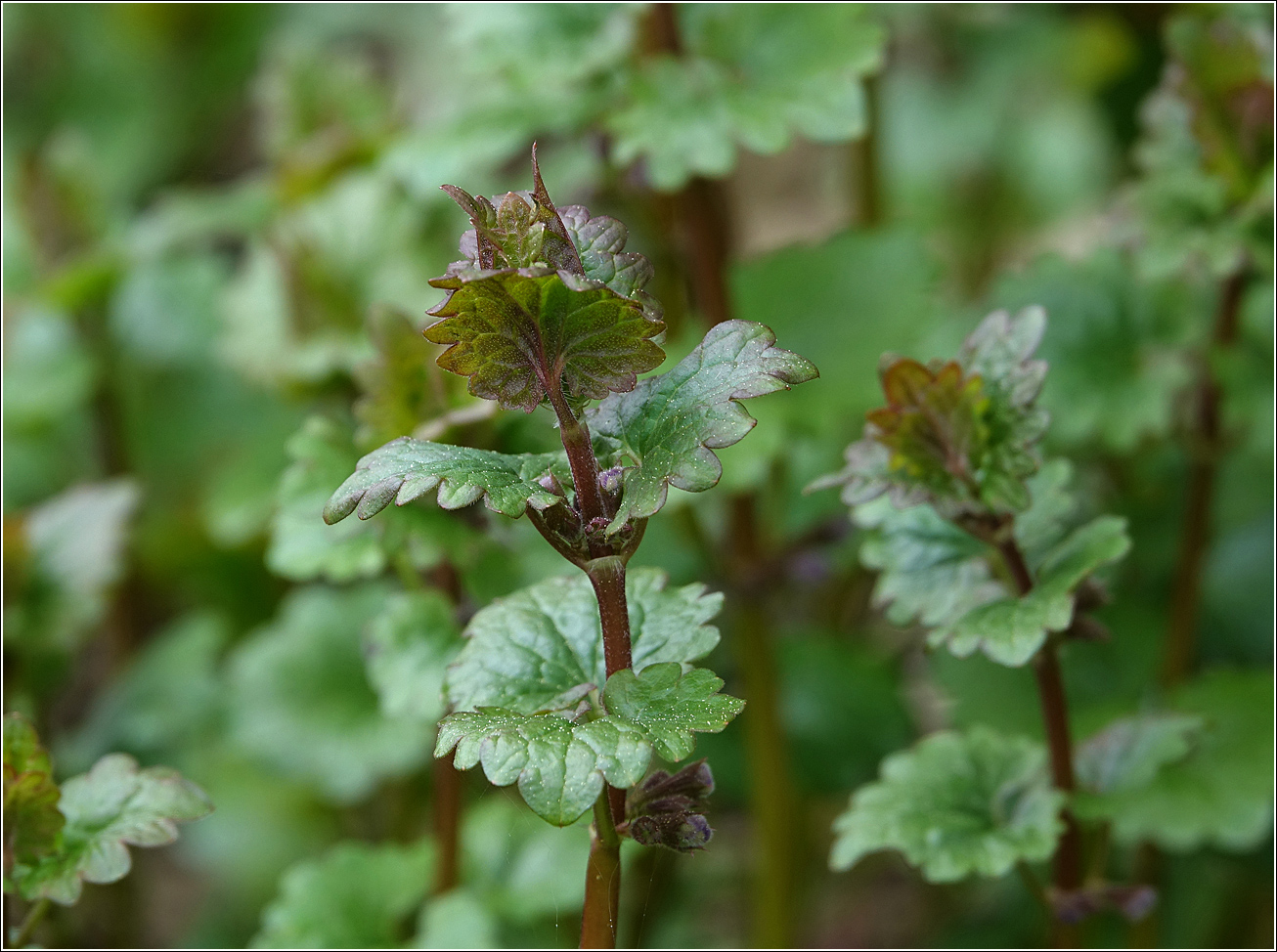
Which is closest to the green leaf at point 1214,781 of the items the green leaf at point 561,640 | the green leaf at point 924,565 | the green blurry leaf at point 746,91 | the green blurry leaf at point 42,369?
the green leaf at point 924,565

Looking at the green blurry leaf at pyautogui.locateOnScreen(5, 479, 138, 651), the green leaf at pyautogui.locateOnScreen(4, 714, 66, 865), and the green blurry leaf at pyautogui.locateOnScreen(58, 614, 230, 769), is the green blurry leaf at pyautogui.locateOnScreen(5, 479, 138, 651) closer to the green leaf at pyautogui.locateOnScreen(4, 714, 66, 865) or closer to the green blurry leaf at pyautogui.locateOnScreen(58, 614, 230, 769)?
the green blurry leaf at pyautogui.locateOnScreen(58, 614, 230, 769)

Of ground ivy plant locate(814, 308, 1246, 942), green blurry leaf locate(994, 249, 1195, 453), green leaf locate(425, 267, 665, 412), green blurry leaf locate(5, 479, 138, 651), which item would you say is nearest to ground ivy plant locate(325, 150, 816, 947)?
green leaf locate(425, 267, 665, 412)

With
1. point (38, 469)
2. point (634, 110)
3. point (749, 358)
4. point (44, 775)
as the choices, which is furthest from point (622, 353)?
point (38, 469)

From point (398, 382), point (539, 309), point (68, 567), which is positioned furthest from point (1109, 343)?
point (68, 567)

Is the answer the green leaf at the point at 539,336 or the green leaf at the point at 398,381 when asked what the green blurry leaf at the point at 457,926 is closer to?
the green leaf at the point at 398,381

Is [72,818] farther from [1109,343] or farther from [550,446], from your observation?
[1109,343]

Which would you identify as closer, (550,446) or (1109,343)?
(550,446)

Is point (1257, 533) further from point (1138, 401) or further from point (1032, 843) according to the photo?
point (1032, 843)
